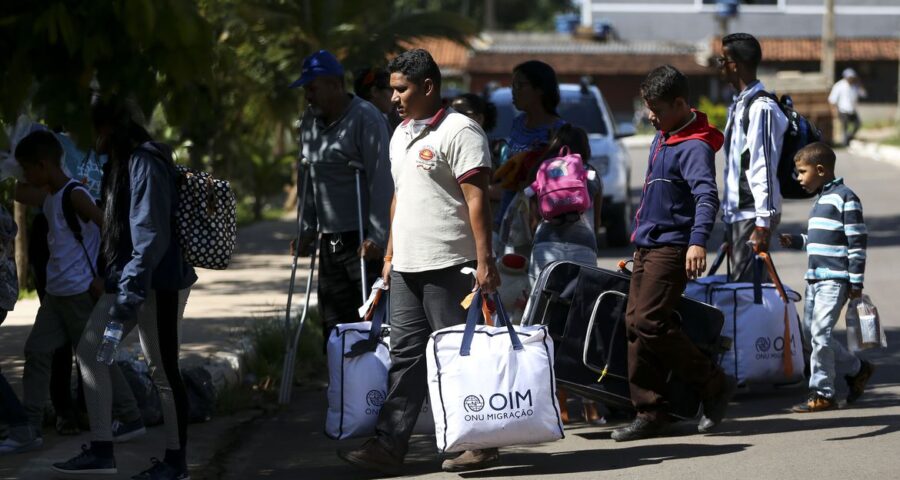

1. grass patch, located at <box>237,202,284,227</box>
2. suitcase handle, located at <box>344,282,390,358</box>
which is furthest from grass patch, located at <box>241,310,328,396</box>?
grass patch, located at <box>237,202,284,227</box>

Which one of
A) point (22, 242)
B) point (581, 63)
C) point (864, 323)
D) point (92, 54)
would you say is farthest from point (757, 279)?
point (581, 63)

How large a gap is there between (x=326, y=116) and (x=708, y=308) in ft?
7.67

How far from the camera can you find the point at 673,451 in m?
6.66

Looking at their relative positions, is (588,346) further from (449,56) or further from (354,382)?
(449,56)

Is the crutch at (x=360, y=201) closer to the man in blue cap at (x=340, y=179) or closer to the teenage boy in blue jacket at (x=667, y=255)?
the man in blue cap at (x=340, y=179)

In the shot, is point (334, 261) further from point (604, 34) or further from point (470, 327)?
point (604, 34)

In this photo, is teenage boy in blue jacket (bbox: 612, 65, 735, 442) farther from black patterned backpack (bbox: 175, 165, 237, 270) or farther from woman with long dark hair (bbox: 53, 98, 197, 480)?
woman with long dark hair (bbox: 53, 98, 197, 480)

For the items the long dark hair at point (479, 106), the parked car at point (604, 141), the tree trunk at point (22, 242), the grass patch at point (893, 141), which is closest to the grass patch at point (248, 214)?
the parked car at point (604, 141)

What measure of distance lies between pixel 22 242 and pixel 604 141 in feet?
21.7

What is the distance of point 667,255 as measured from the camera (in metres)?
6.74

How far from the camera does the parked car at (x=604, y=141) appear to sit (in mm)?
15391

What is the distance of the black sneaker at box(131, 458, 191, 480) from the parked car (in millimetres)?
9346

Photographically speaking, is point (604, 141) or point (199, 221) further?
point (604, 141)

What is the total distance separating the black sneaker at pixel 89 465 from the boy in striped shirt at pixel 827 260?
12.0ft
